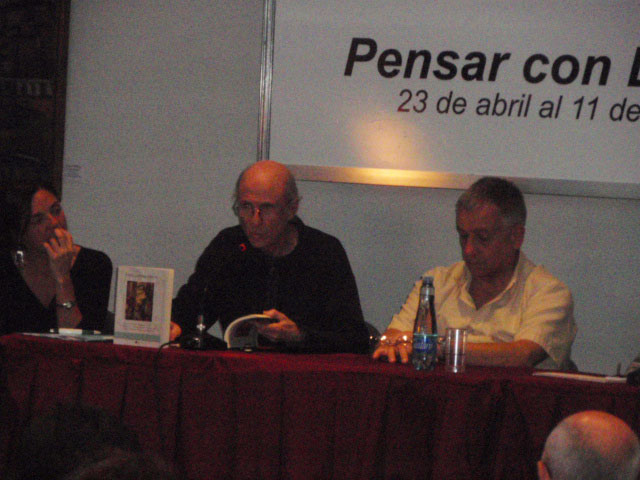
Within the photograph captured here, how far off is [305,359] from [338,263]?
0.90m

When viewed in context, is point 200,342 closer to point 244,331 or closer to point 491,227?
point 244,331

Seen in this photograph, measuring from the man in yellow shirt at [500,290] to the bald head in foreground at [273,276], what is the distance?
327 mm

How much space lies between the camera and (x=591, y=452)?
1719mm

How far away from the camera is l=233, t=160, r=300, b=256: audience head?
3455 millimetres

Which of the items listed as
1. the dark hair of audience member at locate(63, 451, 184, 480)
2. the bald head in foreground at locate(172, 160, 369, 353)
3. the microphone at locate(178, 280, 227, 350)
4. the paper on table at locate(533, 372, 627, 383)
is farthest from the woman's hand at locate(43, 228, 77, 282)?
the dark hair of audience member at locate(63, 451, 184, 480)

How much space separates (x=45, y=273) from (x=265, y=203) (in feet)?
3.50

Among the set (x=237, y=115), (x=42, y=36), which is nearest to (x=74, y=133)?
(x=42, y=36)

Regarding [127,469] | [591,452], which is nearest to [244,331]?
[591,452]

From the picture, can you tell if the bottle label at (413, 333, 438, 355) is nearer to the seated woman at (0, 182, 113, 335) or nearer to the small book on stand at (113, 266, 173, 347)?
the small book on stand at (113, 266, 173, 347)

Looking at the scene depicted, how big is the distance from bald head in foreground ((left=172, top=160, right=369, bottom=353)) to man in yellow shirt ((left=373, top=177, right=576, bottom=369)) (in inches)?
12.9

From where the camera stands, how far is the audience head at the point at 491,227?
3.16 meters

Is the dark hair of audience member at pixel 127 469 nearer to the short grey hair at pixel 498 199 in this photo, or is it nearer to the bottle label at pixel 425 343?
the bottle label at pixel 425 343

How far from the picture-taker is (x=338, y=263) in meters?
3.54

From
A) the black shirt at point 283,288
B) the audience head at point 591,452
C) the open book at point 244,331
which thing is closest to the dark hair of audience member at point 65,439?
the audience head at point 591,452
